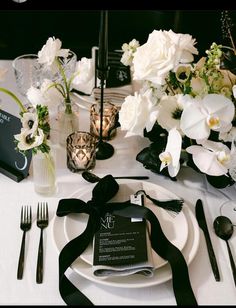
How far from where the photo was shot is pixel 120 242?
0.96 m

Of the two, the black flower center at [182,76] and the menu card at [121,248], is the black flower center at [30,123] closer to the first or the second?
the menu card at [121,248]

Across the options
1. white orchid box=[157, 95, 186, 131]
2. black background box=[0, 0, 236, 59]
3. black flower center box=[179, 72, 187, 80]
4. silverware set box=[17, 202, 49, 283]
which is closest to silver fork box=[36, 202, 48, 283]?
silverware set box=[17, 202, 49, 283]

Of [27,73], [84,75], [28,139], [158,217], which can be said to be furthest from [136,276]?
[27,73]

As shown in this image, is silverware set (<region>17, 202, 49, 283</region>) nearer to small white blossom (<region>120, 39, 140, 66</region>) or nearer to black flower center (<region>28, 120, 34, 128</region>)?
black flower center (<region>28, 120, 34, 128</region>)

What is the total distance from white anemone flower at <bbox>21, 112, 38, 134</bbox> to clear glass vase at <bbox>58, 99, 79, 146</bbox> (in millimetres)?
255

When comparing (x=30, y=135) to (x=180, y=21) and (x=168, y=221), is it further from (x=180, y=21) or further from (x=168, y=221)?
(x=180, y=21)

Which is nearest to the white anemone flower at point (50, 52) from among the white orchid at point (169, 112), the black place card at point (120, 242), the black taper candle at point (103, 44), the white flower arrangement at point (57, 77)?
the white flower arrangement at point (57, 77)

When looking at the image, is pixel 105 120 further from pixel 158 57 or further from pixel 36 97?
pixel 158 57

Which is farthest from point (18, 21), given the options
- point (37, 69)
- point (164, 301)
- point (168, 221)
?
point (164, 301)

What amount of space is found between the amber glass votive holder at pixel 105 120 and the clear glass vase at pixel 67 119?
50mm

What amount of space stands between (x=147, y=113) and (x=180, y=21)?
1599mm

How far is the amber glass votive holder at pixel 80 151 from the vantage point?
1.16 meters

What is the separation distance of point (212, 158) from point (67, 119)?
18.1 inches

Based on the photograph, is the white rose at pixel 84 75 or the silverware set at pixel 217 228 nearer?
the silverware set at pixel 217 228
